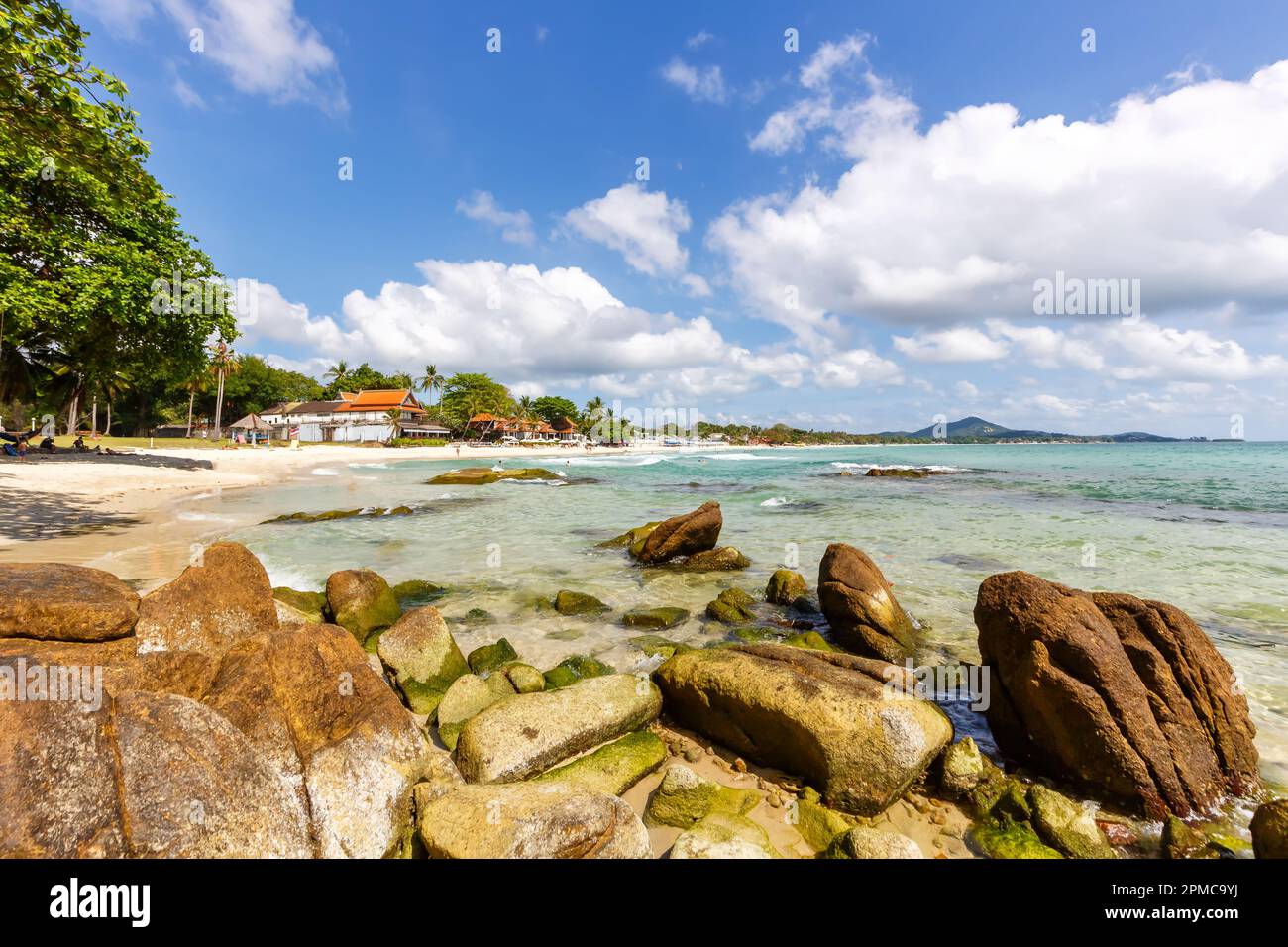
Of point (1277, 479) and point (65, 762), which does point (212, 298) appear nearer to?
point (65, 762)

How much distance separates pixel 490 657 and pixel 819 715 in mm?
4522

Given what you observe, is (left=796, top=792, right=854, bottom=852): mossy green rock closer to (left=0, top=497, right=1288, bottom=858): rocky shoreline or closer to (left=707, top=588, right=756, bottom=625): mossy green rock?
(left=0, top=497, right=1288, bottom=858): rocky shoreline

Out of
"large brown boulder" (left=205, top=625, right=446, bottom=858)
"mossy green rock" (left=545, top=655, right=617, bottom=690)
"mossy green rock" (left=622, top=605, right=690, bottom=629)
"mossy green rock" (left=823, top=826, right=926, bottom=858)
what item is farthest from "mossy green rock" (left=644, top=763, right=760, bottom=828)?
"mossy green rock" (left=622, top=605, right=690, bottom=629)

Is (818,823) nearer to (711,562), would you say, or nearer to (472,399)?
(711,562)

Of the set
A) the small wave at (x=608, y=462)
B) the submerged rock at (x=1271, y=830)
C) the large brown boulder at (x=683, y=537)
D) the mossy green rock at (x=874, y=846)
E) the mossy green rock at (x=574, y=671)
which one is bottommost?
the mossy green rock at (x=574, y=671)

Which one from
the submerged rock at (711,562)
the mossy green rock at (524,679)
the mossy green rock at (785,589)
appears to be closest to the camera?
the mossy green rock at (524,679)

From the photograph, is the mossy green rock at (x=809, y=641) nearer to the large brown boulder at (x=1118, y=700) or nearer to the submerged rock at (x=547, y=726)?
the large brown boulder at (x=1118, y=700)

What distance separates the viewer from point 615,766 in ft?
15.2

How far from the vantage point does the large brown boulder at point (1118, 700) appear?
4.38m

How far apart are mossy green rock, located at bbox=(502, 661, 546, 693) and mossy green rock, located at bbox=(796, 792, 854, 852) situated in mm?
3084

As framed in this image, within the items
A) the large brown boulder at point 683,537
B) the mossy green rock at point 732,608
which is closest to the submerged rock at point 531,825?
the mossy green rock at point 732,608

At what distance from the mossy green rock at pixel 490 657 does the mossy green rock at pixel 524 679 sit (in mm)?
781
